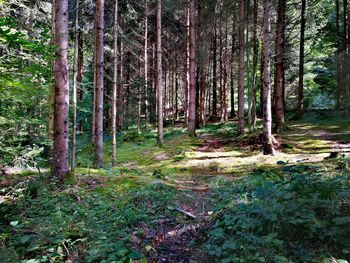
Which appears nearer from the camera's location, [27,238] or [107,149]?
[27,238]

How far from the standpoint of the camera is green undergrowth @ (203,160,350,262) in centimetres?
283

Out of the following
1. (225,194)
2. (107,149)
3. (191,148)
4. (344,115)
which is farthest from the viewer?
(344,115)

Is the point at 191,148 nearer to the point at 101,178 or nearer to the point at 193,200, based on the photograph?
the point at 101,178

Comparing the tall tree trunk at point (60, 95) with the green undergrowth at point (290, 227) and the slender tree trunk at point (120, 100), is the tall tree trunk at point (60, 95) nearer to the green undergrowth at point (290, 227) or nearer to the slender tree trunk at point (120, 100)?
the green undergrowth at point (290, 227)

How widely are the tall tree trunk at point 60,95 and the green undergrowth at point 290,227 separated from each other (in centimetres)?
381

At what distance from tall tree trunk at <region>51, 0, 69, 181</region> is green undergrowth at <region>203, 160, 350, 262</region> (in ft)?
12.5

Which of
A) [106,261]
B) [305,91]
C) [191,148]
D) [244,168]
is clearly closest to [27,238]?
[106,261]

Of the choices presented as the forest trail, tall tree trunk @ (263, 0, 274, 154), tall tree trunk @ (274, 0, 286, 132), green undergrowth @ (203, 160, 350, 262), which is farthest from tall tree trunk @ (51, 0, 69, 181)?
tall tree trunk @ (274, 0, 286, 132)

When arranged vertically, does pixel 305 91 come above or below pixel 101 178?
above

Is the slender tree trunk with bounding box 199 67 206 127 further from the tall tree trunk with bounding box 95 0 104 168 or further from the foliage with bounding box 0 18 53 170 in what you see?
the foliage with bounding box 0 18 53 170

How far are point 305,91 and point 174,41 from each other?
569 inches

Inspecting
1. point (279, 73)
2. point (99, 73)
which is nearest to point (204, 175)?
point (99, 73)

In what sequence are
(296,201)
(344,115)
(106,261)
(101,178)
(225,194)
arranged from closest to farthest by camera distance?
(106,261) < (296,201) < (225,194) < (101,178) < (344,115)

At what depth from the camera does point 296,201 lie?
3432 mm
